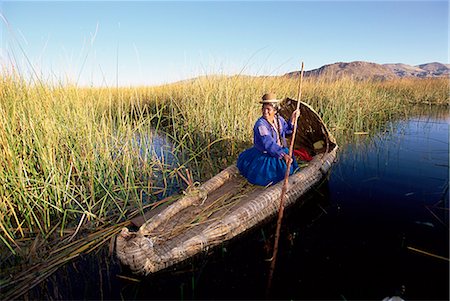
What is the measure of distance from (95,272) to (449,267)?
2.85m

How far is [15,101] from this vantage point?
2791 mm

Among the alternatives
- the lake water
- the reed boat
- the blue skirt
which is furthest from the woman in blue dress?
the lake water

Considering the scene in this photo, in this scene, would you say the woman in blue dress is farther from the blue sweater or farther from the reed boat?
the reed boat

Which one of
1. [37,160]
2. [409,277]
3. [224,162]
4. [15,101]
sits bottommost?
[409,277]

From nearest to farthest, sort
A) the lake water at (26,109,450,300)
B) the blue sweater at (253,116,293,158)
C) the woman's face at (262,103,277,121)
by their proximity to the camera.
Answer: the lake water at (26,109,450,300) → the blue sweater at (253,116,293,158) → the woman's face at (262,103,277,121)

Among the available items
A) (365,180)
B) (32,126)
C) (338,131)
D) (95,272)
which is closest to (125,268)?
(95,272)

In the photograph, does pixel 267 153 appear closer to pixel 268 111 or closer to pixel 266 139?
pixel 266 139

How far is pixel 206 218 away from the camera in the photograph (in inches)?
112

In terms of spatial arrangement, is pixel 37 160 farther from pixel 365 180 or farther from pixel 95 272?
pixel 365 180

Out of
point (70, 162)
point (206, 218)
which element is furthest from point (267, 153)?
point (70, 162)

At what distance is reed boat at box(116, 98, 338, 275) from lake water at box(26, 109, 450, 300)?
0.51 ft

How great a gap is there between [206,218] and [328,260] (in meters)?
1.14

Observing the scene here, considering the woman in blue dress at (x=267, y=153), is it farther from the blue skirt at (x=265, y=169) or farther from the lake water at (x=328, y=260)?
the lake water at (x=328, y=260)

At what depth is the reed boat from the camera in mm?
2197
